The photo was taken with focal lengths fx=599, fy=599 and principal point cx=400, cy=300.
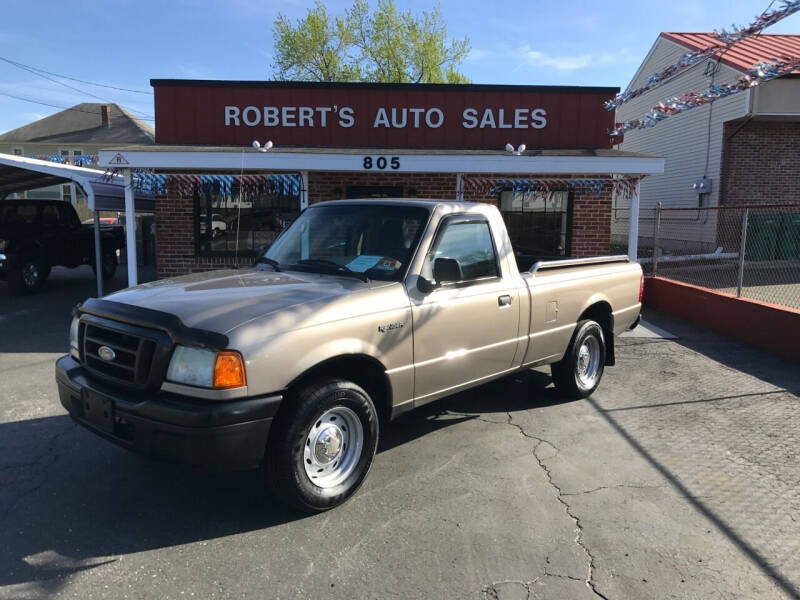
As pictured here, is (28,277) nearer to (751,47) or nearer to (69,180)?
(69,180)

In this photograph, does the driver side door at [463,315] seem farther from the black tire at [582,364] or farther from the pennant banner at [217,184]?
the pennant banner at [217,184]

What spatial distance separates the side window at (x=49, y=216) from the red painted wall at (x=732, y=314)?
41.1 feet

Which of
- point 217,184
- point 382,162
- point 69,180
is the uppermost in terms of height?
point 382,162

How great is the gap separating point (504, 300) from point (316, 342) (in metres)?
1.82

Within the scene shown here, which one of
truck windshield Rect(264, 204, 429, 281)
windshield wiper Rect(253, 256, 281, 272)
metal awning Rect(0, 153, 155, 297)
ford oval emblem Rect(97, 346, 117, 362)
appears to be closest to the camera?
ford oval emblem Rect(97, 346, 117, 362)

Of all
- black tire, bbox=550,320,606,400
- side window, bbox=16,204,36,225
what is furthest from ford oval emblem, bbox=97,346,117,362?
side window, bbox=16,204,36,225

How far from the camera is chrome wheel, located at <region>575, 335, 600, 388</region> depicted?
5.79 metres

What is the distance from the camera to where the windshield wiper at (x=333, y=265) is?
4.07 metres

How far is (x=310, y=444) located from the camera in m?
3.43

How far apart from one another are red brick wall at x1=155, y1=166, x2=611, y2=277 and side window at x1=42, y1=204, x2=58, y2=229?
4.08m

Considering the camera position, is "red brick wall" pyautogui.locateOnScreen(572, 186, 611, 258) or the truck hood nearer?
the truck hood

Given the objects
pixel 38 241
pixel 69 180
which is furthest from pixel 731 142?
pixel 38 241

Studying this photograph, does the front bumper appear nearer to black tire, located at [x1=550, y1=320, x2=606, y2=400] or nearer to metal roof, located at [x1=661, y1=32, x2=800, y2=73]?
black tire, located at [x1=550, y1=320, x2=606, y2=400]

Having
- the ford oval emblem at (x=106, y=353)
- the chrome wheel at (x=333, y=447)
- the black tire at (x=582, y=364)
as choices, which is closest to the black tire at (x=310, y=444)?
the chrome wheel at (x=333, y=447)
